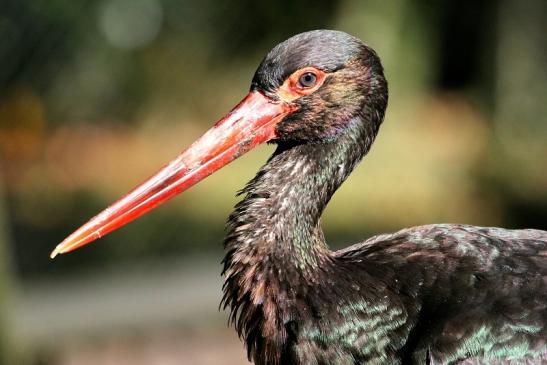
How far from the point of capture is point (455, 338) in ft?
10.0

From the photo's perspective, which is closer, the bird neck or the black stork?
the black stork

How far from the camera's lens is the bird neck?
11.0 ft

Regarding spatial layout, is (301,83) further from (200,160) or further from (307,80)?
(200,160)

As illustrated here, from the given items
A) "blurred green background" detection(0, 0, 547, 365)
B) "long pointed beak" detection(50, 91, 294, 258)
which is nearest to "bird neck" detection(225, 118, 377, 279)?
"long pointed beak" detection(50, 91, 294, 258)

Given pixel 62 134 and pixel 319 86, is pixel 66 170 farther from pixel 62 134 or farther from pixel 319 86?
pixel 319 86

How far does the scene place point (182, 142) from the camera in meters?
9.16

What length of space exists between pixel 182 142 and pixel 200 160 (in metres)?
5.76

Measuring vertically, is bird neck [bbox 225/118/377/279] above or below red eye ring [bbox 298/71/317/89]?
below

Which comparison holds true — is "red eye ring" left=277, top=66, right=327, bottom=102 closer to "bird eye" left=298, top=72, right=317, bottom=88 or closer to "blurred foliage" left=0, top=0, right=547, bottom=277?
"bird eye" left=298, top=72, right=317, bottom=88

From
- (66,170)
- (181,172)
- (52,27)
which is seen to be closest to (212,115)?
(66,170)

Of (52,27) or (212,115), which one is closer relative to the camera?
(52,27)

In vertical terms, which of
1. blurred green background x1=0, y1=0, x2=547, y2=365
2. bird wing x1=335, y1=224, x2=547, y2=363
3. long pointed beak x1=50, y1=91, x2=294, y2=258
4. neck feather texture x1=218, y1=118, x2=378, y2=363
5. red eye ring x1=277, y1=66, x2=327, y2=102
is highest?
blurred green background x1=0, y1=0, x2=547, y2=365

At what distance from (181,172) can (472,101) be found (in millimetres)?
8097

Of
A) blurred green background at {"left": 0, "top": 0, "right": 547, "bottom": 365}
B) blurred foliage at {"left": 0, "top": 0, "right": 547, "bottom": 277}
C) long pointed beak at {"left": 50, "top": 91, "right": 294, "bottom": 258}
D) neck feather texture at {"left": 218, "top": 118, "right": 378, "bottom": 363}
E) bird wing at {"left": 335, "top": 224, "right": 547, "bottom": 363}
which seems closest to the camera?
bird wing at {"left": 335, "top": 224, "right": 547, "bottom": 363}
